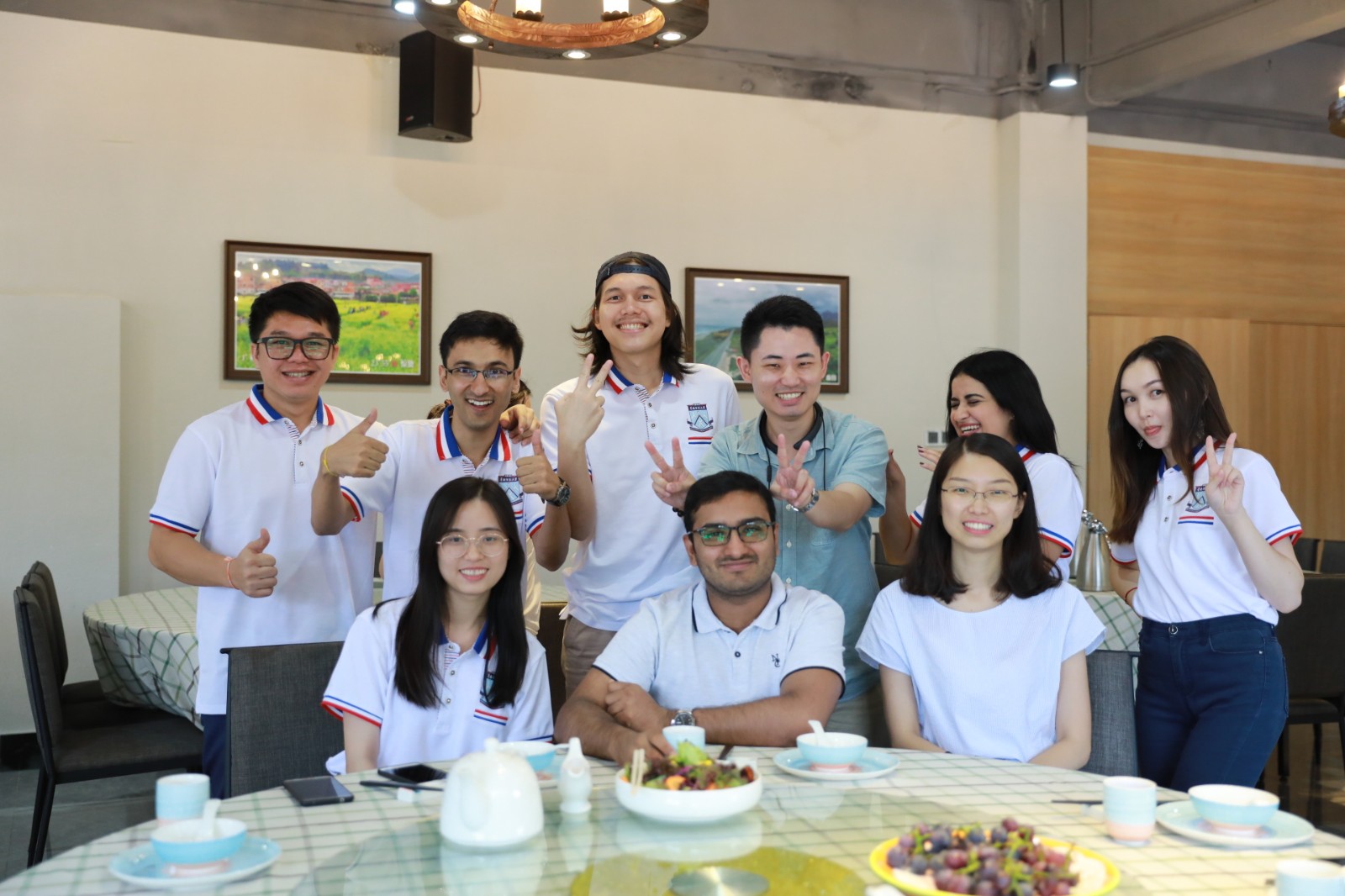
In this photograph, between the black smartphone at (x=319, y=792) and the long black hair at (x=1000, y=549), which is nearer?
the black smartphone at (x=319, y=792)

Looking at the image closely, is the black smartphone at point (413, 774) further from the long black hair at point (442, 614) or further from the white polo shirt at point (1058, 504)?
the white polo shirt at point (1058, 504)

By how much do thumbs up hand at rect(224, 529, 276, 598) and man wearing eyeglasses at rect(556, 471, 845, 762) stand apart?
0.68m

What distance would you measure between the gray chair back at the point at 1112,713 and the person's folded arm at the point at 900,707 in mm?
303

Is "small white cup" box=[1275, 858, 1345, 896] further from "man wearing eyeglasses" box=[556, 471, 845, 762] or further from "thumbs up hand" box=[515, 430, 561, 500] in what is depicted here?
"thumbs up hand" box=[515, 430, 561, 500]

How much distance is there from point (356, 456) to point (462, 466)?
0.31 meters

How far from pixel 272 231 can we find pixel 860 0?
3.39 m

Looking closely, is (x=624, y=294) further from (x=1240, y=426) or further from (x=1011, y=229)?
(x=1240, y=426)

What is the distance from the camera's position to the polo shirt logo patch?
2859 mm

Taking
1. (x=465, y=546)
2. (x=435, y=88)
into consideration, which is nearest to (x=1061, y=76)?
(x=435, y=88)

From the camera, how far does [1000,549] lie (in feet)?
7.80

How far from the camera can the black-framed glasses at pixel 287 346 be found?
2.66 m

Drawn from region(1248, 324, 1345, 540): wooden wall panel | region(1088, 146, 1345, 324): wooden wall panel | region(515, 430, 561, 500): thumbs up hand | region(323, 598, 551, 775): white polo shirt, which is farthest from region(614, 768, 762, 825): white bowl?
region(1248, 324, 1345, 540): wooden wall panel

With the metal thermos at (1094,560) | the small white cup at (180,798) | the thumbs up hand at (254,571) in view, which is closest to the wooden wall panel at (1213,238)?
the metal thermos at (1094,560)

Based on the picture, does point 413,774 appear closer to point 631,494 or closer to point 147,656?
point 631,494
